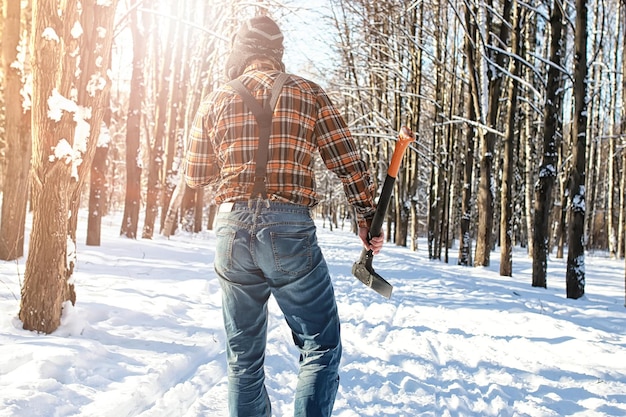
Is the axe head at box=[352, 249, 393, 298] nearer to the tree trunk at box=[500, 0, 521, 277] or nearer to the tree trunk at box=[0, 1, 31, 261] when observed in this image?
the tree trunk at box=[0, 1, 31, 261]

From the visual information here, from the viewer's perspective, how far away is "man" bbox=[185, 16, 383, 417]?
6.63ft

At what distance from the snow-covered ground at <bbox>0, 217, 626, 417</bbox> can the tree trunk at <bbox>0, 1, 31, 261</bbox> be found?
16.8 inches

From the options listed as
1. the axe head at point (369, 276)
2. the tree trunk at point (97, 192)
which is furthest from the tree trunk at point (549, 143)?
the tree trunk at point (97, 192)

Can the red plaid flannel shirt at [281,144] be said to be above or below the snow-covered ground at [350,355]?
above

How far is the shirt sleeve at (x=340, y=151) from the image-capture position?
85.6 inches

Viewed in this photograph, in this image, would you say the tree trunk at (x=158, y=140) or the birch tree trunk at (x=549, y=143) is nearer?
the birch tree trunk at (x=549, y=143)

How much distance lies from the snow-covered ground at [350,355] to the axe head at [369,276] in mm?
1118

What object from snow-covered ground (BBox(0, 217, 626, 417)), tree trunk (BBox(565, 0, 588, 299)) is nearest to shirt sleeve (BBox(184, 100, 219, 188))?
snow-covered ground (BBox(0, 217, 626, 417))

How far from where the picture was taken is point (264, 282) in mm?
2131

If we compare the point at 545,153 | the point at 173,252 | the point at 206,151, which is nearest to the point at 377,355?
the point at 206,151

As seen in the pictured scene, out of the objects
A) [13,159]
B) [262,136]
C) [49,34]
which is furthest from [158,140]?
[262,136]

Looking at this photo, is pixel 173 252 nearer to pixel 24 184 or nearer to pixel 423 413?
pixel 24 184

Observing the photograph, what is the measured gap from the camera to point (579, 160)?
315 inches

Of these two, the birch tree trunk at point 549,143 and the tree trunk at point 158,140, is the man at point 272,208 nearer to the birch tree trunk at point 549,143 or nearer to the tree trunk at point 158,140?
the birch tree trunk at point 549,143
